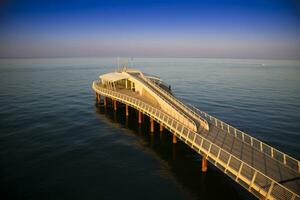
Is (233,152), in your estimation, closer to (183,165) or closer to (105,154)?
(183,165)

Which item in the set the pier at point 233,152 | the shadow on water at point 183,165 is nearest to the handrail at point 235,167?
the pier at point 233,152

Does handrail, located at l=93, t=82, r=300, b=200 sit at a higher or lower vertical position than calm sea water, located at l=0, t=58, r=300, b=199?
higher

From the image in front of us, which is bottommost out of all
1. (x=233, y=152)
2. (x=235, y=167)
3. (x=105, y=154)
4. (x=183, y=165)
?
(x=183, y=165)

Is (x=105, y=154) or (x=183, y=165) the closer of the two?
(x=183, y=165)

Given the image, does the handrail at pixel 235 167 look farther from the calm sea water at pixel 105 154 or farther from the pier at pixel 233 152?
the calm sea water at pixel 105 154

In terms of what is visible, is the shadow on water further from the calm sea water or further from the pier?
the pier

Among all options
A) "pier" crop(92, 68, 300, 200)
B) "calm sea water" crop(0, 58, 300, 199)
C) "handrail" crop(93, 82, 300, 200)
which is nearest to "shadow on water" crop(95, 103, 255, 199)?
"calm sea water" crop(0, 58, 300, 199)

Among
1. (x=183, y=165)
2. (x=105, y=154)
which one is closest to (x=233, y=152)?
(x=183, y=165)

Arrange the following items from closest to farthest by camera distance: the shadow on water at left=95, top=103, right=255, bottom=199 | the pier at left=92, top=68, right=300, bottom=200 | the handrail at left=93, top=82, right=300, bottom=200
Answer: the handrail at left=93, top=82, right=300, bottom=200 < the pier at left=92, top=68, right=300, bottom=200 < the shadow on water at left=95, top=103, right=255, bottom=199

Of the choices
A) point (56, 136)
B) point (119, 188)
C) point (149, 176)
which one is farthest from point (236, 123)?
point (56, 136)
